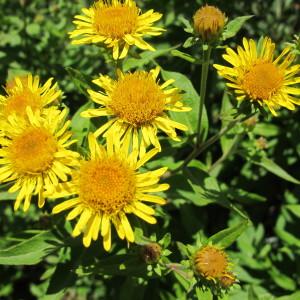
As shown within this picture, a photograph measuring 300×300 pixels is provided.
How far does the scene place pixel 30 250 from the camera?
2621 mm

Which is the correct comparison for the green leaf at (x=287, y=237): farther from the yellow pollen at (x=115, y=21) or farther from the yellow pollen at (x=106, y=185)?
the yellow pollen at (x=115, y=21)

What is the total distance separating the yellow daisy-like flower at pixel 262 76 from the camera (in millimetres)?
2506

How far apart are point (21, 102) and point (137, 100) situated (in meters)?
0.67

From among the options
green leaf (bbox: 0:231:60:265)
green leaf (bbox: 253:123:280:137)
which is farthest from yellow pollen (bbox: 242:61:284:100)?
green leaf (bbox: 0:231:60:265)

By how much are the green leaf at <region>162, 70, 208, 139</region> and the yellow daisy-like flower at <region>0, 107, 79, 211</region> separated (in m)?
0.82

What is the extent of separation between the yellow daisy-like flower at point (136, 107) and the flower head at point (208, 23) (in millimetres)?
336

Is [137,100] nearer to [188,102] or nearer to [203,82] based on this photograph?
[203,82]

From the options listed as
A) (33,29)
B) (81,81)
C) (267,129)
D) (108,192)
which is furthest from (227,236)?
(33,29)

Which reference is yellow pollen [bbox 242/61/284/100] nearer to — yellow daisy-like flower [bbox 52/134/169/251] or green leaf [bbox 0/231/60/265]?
yellow daisy-like flower [bbox 52/134/169/251]

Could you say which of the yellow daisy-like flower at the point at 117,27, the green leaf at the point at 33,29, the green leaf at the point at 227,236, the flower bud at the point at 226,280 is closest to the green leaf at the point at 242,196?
the green leaf at the point at 227,236

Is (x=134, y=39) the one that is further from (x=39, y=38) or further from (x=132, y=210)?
(x=39, y=38)

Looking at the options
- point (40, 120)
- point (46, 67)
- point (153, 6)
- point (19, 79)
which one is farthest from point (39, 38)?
point (40, 120)

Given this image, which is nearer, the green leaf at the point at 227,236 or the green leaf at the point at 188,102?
the green leaf at the point at 227,236

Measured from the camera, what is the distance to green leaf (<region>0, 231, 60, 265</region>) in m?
2.50
